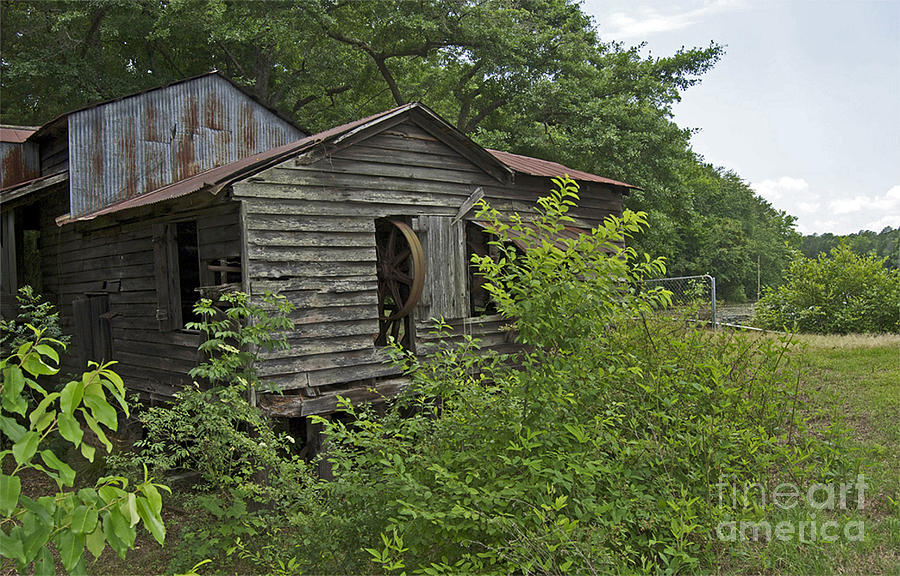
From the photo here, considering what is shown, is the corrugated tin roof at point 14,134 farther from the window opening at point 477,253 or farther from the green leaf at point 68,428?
the green leaf at point 68,428

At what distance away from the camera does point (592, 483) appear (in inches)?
158

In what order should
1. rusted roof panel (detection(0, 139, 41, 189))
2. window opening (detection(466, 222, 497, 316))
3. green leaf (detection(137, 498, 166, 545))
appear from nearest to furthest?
green leaf (detection(137, 498, 166, 545)) → window opening (detection(466, 222, 497, 316)) → rusted roof panel (detection(0, 139, 41, 189))

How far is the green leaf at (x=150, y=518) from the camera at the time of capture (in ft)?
6.13

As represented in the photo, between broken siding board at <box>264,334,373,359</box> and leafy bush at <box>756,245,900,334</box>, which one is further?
leafy bush at <box>756,245,900,334</box>

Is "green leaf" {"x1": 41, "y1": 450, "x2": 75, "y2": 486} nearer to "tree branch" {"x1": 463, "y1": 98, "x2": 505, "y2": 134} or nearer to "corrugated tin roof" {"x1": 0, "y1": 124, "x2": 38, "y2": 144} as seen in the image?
"corrugated tin roof" {"x1": 0, "y1": 124, "x2": 38, "y2": 144}

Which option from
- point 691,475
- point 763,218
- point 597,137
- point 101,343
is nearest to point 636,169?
point 597,137

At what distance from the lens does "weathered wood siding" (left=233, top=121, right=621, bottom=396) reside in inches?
327

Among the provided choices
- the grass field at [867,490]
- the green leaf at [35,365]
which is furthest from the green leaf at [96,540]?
the grass field at [867,490]

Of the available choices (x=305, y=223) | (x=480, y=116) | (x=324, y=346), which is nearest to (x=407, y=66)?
(x=480, y=116)

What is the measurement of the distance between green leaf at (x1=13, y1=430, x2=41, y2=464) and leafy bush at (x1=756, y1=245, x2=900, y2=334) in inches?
575

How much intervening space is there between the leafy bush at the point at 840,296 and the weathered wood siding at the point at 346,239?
850 centimetres

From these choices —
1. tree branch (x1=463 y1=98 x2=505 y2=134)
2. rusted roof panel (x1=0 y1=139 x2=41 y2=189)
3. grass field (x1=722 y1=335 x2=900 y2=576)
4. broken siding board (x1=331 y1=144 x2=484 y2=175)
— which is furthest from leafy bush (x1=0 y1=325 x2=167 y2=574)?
tree branch (x1=463 y1=98 x2=505 y2=134)

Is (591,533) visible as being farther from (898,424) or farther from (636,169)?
(636,169)

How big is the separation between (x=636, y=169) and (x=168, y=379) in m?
16.1
